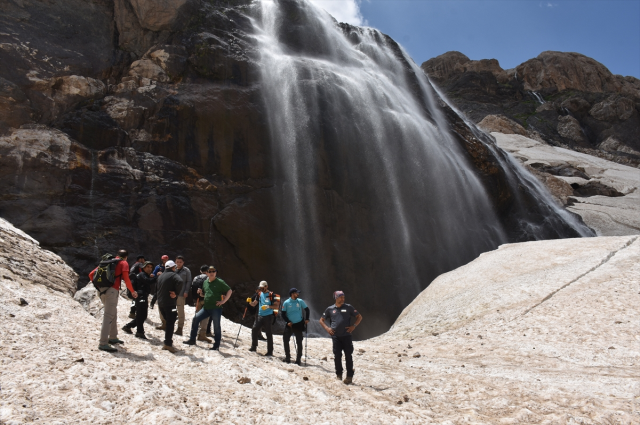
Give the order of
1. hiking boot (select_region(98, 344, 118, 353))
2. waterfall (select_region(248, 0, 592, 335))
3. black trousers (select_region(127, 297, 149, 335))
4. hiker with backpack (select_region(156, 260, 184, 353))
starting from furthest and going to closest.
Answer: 1. waterfall (select_region(248, 0, 592, 335))
2. black trousers (select_region(127, 297, 149, 335))
3. hiker with backpack (select_region(156, 260, 184, 353))
4. hiking boot (select_region(98, 344, 118, 353))

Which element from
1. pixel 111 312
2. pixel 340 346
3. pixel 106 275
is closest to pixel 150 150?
pixel 106 275

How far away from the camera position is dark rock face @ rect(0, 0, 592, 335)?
2081cm

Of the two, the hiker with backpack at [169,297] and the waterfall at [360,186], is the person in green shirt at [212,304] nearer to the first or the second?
Answer: the hiker with backpack at [169,297]

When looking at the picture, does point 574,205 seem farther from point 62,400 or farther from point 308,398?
point 62,400

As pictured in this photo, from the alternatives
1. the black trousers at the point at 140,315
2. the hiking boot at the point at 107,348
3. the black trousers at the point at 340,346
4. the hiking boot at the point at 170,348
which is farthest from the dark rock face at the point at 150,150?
the black trousers at the point at 340,346

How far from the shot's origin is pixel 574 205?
44188 mm

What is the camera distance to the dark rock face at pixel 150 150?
20812mm

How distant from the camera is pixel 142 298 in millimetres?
9352

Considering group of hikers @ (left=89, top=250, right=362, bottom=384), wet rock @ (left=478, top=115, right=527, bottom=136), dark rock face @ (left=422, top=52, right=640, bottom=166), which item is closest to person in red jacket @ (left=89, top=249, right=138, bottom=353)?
group of hikers @ (left=89, top=250, right=362, bottom=384)

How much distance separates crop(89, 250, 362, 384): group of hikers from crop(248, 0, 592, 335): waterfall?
468 inches

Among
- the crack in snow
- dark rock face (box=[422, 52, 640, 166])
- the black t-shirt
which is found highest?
dark rock face (box=[422, 52, 640, 166])

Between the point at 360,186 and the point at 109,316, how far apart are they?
19.6m

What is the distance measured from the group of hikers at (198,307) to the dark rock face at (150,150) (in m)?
11.3

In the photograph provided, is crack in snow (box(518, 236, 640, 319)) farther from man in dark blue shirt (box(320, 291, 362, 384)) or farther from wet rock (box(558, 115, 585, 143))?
wet rock (box(558, 115, 585, 143))
